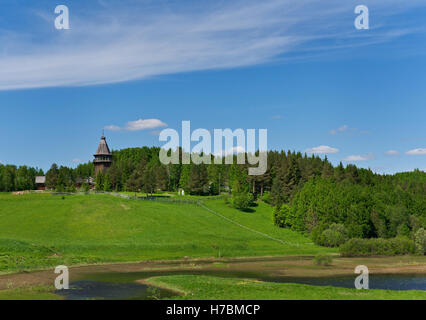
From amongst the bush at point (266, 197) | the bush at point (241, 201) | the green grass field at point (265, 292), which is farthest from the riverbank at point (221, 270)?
the bush at point (266, 197)

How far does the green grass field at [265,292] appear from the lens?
134 ft

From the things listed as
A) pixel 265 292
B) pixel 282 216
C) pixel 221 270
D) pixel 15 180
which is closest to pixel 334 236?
pixel 282 216

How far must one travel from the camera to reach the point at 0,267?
194ft

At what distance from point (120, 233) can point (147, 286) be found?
1674 inches

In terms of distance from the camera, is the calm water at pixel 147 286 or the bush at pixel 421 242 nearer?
the calm water at pixel 147 286

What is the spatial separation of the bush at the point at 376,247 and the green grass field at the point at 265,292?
136 feet

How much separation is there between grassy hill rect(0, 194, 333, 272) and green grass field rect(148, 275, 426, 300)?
89.7 ft

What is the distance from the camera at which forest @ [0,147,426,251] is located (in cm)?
10525

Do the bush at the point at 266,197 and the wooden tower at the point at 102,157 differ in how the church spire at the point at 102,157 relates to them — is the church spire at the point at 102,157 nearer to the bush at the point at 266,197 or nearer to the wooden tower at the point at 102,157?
the wooden tower at the point at 102,157

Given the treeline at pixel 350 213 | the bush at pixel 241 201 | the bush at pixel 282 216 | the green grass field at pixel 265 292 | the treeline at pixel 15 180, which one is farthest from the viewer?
the treeline at pixel 15 180

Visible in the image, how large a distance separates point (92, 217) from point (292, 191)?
69861 millimetres

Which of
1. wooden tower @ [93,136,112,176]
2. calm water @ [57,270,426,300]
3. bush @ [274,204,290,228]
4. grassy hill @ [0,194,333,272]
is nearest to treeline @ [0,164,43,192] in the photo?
wooden tower @ [93,136,112,176]
